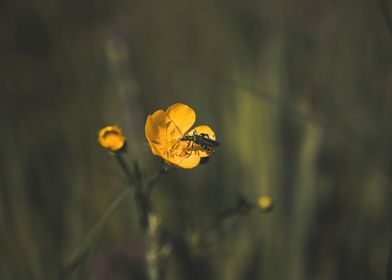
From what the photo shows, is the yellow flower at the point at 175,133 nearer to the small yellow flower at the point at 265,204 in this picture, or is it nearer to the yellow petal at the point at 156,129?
the yellow petal at the point at 156,129

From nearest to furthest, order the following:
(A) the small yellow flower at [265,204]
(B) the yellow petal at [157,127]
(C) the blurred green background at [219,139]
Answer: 1. (B) the yellow petal at [157,127]
2. (A) the small yellow flower at [265,204]
3. (C) the blurred green background at [219,139]

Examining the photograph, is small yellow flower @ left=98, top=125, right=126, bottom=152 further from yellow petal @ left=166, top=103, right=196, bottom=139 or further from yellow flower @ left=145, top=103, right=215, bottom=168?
yellow petal @ left=166, top=103, right=196, bottom=139

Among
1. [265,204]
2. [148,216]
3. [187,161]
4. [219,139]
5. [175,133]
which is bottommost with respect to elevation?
[148,216]

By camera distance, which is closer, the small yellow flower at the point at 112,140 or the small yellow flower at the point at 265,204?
the small yellow flower at the point at 112,140

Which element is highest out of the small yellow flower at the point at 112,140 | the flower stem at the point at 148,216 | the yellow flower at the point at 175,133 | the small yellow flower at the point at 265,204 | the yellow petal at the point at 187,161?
the small yellow flower at the point at 265,204

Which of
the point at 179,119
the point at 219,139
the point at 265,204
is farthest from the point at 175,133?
the point at 219,139

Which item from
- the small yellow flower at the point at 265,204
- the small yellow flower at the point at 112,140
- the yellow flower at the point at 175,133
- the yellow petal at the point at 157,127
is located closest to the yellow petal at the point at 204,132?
the yellow flower at the point at 175,133

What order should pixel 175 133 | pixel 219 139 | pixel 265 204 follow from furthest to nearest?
pixel 219 139, pixel 265 204, pixel 175 133

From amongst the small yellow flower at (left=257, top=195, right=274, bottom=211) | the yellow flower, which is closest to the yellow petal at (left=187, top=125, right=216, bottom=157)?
the yellow flower

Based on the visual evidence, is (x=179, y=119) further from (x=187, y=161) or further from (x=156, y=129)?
(x=187, y=161)
